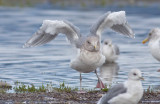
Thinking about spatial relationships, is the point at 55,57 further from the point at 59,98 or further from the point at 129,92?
the point at 129,92

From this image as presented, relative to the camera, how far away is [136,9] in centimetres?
3012

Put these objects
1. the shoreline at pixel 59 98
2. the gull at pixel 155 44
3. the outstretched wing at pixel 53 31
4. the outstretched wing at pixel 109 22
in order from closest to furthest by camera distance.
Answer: the shoreline at pixel 59 98 < the outstretched wing at pixel 53 31 < the outstretched wing at pixel 109 22 < the gull at pixel 155 44

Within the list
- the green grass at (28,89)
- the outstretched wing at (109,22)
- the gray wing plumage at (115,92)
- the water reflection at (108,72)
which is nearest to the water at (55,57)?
the water reflection at (108,72)

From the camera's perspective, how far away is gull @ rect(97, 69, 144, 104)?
7207 mm

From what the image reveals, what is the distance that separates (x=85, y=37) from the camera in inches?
397

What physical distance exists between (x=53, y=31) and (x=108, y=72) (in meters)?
3.23

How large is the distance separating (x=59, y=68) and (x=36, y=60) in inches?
59.1

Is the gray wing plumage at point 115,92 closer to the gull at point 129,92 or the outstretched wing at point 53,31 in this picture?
the gull at point 129,92

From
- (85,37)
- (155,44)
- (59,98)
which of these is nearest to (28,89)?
(59,98)

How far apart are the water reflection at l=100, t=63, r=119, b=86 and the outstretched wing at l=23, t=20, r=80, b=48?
157 cm

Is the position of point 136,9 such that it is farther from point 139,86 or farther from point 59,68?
point 139,86

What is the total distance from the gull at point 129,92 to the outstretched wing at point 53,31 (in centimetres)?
296

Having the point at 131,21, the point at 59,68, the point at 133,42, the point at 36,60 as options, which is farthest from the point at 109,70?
the point at 131,21

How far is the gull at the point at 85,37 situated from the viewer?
9.71 meters
